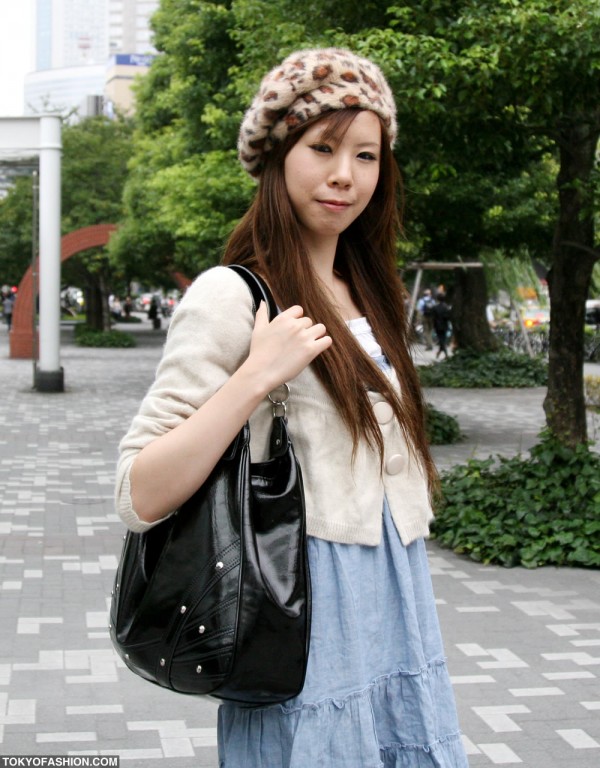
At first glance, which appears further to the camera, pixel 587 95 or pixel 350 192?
pixel 587 95

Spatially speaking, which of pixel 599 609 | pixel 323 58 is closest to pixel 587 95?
pixel 599 609

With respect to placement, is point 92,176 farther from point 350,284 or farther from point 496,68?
point 350,284

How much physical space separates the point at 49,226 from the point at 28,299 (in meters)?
10.6

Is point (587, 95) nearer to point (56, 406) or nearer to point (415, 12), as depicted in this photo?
point (415, 12)

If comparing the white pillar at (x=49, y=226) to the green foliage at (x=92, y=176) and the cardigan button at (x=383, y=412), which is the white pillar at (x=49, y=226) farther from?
the cardigan button at (x=383, y=412)

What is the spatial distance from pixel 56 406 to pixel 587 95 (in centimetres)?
1104

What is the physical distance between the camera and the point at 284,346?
5.74 ft

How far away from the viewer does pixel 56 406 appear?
16.4 metres

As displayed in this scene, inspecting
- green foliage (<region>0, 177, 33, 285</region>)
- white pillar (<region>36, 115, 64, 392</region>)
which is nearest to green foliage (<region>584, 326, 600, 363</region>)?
white pillar (<region>36, 115, 64, 392</region>)

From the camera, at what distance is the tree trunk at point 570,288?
26.6 ft

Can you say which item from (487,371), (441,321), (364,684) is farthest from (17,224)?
(364,684)

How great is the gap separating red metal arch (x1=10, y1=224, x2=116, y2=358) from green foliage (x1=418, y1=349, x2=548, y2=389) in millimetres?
10239

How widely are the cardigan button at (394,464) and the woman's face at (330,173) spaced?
0.39m

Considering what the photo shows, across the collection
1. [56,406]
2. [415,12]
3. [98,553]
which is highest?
[415,12]
